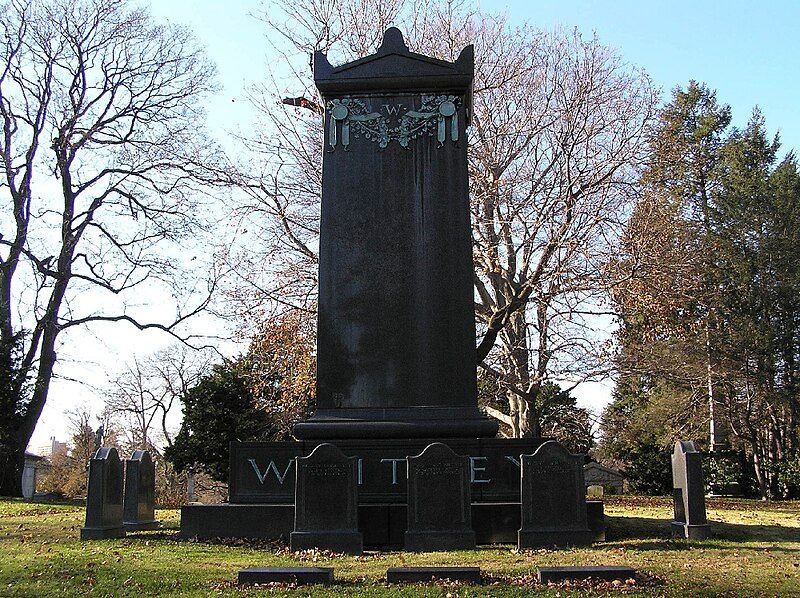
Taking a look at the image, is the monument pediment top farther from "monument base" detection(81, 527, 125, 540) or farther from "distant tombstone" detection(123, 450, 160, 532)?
"monument base" detection(81, 527, 125, 540)

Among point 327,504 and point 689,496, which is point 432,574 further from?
point 689,496

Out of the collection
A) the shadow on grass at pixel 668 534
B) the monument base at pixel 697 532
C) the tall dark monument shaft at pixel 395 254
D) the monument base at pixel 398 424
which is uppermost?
the tall dark monument shaft at pixel 395 254

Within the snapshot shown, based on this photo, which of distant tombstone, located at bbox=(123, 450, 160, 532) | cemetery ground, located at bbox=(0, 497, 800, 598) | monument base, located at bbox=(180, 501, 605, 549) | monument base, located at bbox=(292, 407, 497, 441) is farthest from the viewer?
distant tombstone, located at bbox=(123, 450, 160, 532)

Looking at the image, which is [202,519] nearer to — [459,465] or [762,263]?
[459,465]

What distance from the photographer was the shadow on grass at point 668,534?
34.9ft

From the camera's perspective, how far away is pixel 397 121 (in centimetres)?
1343

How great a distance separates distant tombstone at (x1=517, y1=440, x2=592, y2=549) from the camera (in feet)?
33.1

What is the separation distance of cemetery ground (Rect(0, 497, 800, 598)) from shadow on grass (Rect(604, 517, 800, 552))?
0.09ft

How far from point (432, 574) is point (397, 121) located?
7964 millimetres

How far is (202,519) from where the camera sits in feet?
37.7

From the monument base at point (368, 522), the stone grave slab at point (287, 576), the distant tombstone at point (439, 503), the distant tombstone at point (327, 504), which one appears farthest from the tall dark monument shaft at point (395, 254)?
the stone grave slab at point (287, 576)

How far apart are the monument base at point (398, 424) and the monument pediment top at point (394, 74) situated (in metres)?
5.31

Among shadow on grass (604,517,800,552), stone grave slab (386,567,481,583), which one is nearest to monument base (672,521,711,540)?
shadow on grass (604,517,800,552)

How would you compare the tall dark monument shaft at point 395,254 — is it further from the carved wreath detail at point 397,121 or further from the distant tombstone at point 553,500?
the distant tombstone at point 553,500
